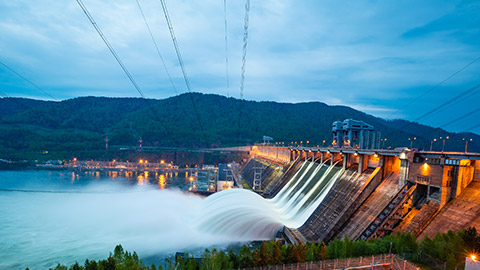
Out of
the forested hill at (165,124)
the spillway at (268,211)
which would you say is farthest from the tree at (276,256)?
the forested hill at (165,124)

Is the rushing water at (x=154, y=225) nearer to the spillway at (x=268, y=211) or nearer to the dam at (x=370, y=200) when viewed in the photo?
the spillway at (x=268, y=211)

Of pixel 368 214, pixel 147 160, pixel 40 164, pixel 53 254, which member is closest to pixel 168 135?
pixel 147 160

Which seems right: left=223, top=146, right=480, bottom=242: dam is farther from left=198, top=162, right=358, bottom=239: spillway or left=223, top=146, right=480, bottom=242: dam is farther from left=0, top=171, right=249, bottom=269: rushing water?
left=0, top=171, right=249, bottom=269: rushing water

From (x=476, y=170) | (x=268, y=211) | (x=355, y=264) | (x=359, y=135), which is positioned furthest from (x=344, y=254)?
(x=359, y=135)

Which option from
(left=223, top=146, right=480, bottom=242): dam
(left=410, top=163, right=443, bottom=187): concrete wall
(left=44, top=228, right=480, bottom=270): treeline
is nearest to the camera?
(left=44, top=228, right=480, bottom=270): treeline

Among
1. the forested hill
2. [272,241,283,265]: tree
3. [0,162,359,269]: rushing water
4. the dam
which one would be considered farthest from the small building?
the forested hill

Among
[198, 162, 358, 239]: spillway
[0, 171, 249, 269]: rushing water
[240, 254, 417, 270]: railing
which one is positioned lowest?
[0, 171, 249, 269]: rushing water
